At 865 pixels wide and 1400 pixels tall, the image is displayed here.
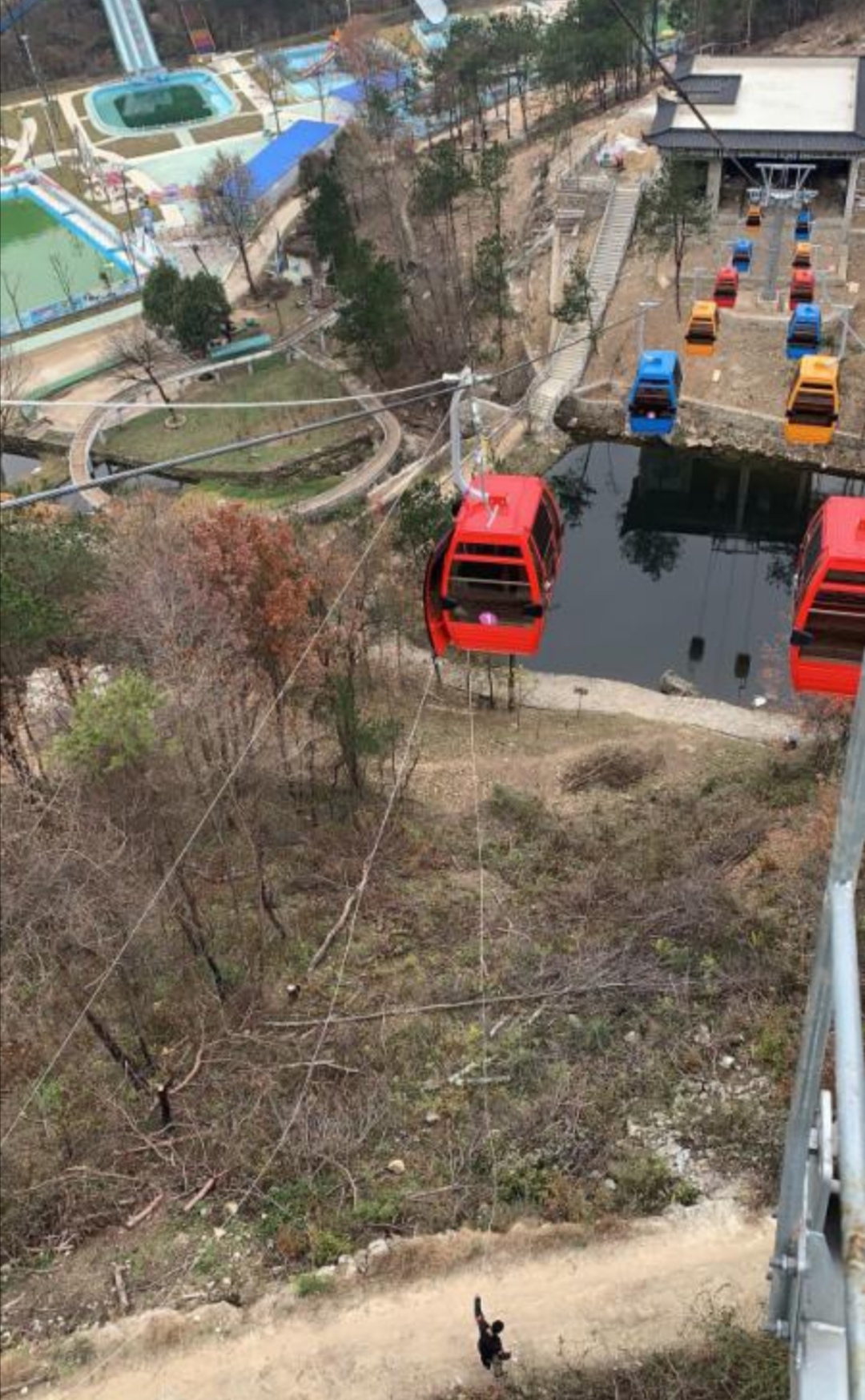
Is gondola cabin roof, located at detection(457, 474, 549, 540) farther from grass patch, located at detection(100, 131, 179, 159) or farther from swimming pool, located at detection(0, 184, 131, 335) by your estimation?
grass patch, located at detection(100, 131, 179, 159)

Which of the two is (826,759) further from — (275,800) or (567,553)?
(567,553)

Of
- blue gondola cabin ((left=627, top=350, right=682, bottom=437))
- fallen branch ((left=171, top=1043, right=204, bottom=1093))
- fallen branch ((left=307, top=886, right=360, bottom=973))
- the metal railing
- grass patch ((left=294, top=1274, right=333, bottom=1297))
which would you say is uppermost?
the metal railing

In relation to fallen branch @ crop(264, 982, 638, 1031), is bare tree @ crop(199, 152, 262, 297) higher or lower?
lower

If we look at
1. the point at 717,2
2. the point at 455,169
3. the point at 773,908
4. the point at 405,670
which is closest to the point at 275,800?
the point at 405,670

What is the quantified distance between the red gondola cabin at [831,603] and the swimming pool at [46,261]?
5169 centimetres

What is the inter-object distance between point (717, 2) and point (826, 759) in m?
57.6

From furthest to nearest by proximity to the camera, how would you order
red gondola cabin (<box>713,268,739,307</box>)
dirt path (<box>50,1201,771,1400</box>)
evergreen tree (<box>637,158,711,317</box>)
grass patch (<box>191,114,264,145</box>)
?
grass patch (<box>191,114,264,145</box>) < evergreen tree (<box>637,158,711,317</box>) < red gondola cabin (<box>713,268,739,307</box>) < dirt path (<box>50,1201,771,1400</box>)

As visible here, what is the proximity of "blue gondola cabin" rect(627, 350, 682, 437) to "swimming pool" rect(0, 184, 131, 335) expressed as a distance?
1692 inches

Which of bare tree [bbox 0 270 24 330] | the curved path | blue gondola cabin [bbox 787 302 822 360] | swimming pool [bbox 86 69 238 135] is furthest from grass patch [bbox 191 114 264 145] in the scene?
blue gondola cabin [bbox 787 302 822 360]

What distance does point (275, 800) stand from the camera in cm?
2134

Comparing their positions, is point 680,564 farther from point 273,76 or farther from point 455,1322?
point 273,76

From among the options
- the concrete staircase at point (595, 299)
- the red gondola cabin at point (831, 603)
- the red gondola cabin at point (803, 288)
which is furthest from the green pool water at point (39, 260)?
the red gondola cabin at point (831, 603)

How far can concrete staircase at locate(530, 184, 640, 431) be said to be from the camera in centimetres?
3850

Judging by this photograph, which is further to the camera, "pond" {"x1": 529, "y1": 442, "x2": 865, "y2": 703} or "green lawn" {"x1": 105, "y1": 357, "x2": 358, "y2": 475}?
"green lawn" {"x1": 105, "y1": 357, "x2": 358, "y2": 475}
